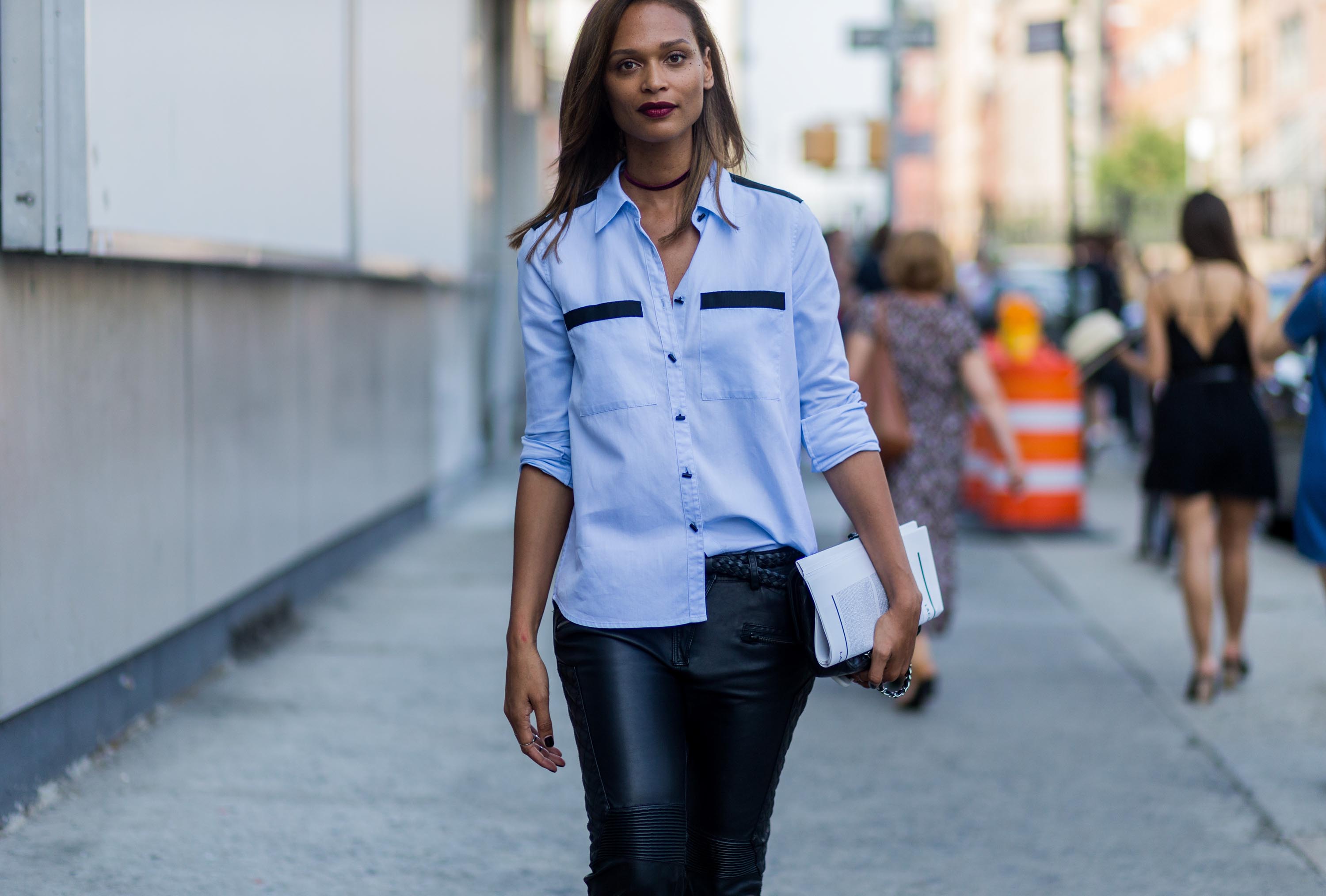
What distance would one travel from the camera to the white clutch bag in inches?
101

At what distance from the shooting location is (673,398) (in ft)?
8.47

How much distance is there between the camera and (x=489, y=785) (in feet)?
16.5

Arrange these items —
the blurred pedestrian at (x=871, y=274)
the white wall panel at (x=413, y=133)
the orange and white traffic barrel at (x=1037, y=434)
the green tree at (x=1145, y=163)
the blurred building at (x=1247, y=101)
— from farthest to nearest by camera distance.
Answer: the green tree at (x=1145, y=163) < the blurred building at (x=1247, y=101) < the blurred pedestrian at (x=871, y=274) < the orange and white traffic barrel at (x=1037, y=434) < the white wall panel at (x=413, y=133)

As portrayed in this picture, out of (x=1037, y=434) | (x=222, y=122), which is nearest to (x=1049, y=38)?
(x=1037, y=434)

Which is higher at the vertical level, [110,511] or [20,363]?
[20,363]

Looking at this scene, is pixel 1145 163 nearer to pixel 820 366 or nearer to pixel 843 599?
pixel 820 366

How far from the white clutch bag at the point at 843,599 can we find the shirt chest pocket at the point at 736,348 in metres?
0.27

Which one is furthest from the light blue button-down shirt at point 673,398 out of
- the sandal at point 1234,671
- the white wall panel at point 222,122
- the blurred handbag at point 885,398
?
the sandal at point 1234,671

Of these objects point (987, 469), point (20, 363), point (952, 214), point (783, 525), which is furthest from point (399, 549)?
point (952, 214)

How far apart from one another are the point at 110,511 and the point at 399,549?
4.56m

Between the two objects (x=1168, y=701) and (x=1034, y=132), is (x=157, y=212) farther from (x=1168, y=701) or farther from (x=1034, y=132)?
(x=1034, y=132)

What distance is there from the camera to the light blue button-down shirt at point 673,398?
2578mm

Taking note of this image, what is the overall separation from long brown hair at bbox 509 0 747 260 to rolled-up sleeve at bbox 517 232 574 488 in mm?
59

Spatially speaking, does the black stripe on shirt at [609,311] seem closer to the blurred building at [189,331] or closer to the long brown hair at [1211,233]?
the blurred building at [189,331]
